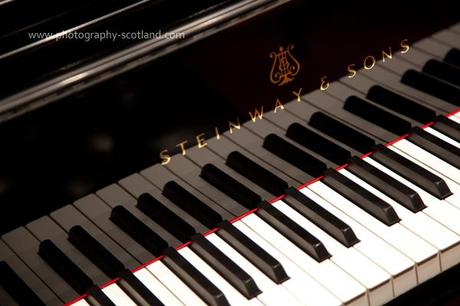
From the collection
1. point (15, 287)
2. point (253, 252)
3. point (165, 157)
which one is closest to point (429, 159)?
point (253, 252)

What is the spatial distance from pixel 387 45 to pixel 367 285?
64 centimetres

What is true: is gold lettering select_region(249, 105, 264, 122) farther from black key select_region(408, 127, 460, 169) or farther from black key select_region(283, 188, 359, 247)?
black key select_region(408, 127, 460, 169)

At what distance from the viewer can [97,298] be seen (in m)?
2.19

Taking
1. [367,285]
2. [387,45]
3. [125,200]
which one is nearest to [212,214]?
[125,200]

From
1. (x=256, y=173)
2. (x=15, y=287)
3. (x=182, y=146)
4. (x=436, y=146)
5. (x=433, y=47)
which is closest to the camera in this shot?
(x=15, y=287)

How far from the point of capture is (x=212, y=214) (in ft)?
7.61

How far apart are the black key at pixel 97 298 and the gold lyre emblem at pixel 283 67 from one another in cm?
59

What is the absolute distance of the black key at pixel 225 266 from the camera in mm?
2152

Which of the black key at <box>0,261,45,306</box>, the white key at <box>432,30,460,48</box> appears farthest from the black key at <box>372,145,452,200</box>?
the black key at <box>0,261,45,306</box>

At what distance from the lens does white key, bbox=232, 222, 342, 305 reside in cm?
212

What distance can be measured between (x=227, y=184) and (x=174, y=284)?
10.2 inches

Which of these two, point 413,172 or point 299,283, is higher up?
point 413,172

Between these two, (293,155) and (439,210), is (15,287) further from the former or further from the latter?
(439,210)

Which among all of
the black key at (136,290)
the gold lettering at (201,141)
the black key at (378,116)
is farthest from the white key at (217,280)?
the black key at (378,116)
